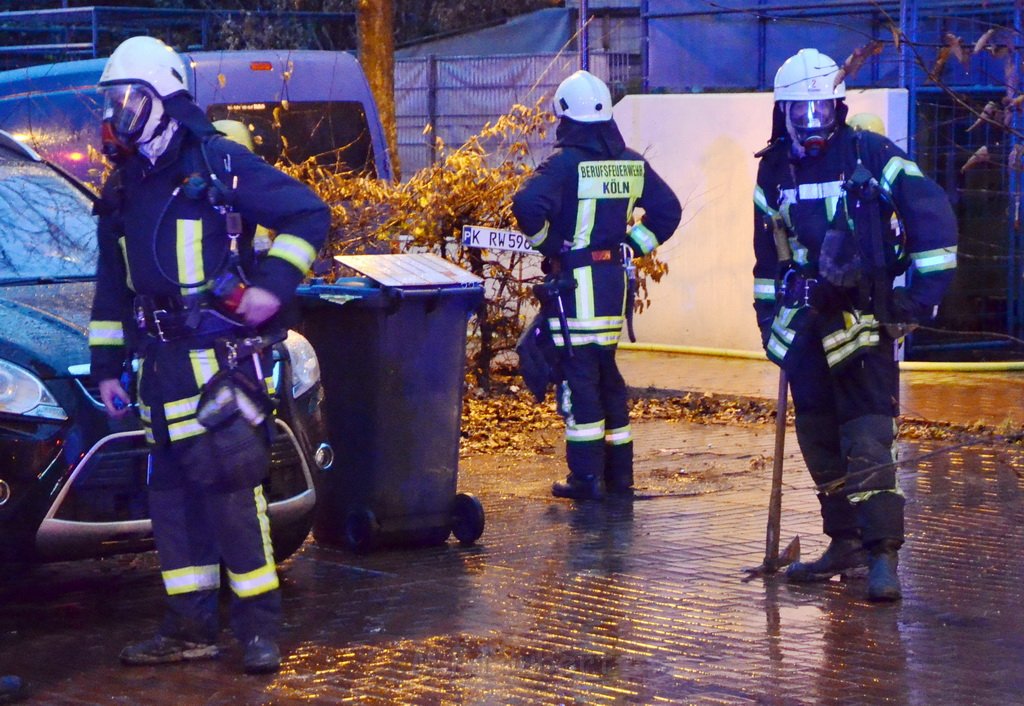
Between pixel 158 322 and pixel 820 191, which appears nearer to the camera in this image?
pixel 158 322

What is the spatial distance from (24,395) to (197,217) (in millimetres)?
908

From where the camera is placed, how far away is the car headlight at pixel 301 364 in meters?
6.05

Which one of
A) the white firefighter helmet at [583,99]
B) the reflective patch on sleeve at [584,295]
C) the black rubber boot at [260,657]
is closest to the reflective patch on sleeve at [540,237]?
the reflective patch on sleeve at [584,295]

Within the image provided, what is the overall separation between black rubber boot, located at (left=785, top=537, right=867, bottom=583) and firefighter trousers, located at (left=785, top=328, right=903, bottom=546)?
42mm

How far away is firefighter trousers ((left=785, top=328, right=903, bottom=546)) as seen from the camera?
6035mm

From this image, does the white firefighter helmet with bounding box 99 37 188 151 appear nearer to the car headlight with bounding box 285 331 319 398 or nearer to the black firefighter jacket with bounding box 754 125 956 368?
the car headlight with bounding box 285 331 319 398

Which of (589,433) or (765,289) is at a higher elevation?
(765,289)

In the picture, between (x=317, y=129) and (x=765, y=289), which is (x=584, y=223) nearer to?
(x=765, y=289)

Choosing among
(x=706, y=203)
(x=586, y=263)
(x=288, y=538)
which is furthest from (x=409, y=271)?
(x=706, y=203)

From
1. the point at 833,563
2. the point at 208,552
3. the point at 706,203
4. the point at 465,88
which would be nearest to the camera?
the point at 208,552

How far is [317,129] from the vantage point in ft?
40.7

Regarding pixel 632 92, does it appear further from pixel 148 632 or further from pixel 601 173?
pixel 148 632

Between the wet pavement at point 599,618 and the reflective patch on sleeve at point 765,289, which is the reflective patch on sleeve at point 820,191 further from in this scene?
the wet pavement at point 599,618

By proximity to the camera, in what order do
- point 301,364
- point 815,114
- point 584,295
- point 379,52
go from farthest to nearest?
point 379,52 < point 584,295 < point 301,364 < point 815,114
